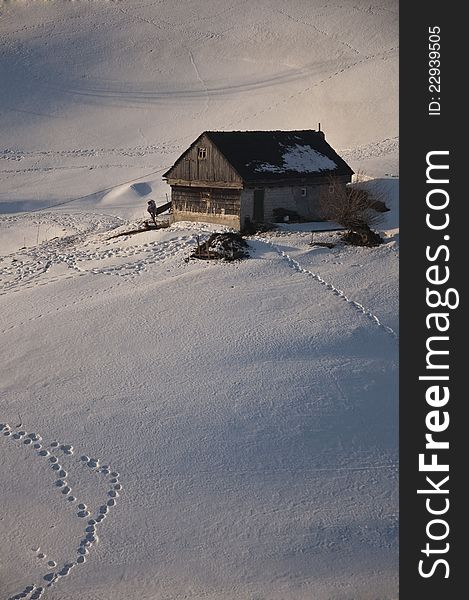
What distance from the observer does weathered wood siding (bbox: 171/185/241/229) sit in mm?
27172

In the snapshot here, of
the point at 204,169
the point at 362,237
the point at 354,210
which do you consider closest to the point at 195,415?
the point at 362,237

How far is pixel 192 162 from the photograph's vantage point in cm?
2838

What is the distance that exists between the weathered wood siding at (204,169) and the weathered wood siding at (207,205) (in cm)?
25

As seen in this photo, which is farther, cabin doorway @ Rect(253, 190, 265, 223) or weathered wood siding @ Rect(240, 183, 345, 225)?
cabin doorway @ Rect(253, 190, 265, 223)

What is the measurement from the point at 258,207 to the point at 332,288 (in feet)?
23.8

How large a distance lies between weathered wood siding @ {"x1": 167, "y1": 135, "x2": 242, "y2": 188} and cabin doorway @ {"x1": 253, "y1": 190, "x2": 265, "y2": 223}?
0.78m

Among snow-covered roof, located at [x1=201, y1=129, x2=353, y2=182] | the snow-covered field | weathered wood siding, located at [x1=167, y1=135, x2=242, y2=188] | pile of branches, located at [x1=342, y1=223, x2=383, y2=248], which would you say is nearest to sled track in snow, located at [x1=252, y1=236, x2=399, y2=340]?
the snow-covered field

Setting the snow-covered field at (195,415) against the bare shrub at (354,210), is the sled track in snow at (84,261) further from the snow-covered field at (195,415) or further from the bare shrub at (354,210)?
the bare shrub at (354,210)

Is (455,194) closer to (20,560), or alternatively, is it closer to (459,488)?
(459,488)

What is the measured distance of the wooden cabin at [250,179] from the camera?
27.1m

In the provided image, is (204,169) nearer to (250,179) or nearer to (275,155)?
(250,179)

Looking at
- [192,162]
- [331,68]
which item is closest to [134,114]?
[331,68]

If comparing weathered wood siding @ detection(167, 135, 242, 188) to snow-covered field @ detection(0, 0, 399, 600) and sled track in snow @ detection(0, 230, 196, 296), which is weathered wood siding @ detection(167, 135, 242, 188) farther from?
sled track in snow @ detection(0, 230, 196, 296)

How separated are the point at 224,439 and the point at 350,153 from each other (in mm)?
31016
